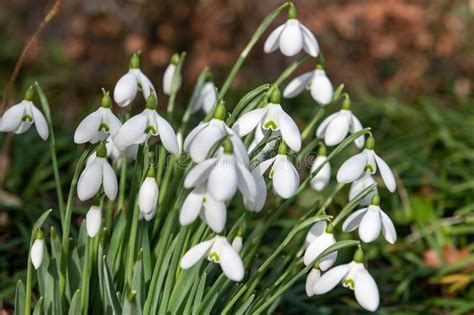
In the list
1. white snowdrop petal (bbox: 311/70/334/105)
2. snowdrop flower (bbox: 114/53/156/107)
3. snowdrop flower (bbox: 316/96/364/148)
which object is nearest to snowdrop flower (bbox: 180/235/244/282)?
snowdrop flower (bbox: 114/53/156/107)

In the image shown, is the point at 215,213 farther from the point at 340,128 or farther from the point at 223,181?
the point at 340,128

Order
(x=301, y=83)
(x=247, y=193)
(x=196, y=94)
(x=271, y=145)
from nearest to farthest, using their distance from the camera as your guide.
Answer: (x=247, y=193), (x=271, y=145), (x=301, y=83), (x=196, y=94)

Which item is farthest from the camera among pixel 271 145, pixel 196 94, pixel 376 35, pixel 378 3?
pixel 376 35

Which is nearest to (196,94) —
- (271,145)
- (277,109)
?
(271,145)

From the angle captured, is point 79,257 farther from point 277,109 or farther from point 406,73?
point 406,73

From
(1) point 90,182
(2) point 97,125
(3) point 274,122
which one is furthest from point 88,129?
(3) point 274,122

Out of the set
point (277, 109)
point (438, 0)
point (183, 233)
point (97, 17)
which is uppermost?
point (438, 0)

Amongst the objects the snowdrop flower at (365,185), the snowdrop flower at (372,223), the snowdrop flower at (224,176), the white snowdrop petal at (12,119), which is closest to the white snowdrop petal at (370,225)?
the snowdrop flower at (372,223)
